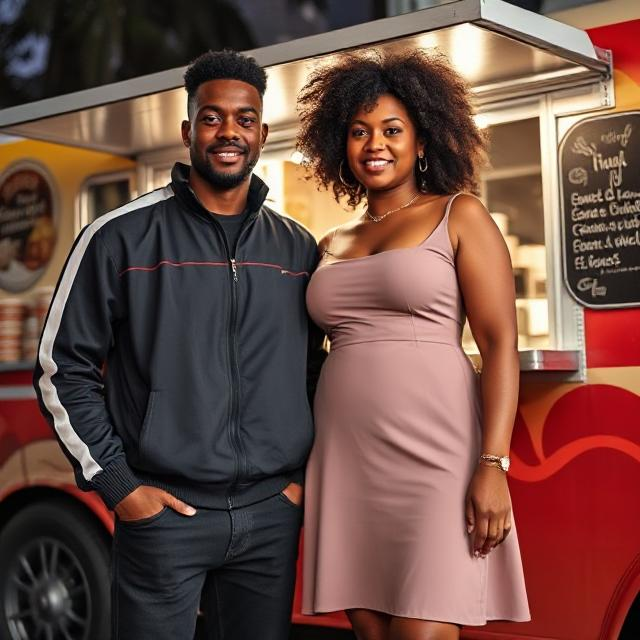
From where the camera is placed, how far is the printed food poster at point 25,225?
18.6 feet

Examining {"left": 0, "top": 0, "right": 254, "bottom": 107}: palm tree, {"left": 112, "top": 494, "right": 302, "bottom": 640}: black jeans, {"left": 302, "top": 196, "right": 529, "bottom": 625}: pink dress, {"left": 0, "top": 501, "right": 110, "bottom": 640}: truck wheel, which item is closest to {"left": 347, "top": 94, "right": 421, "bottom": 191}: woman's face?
{"left": 302, "top": 196, "right": 529, "bottom": 625}: pink dress

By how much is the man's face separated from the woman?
334 millimetres

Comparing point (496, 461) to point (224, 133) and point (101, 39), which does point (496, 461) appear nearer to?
point (224, 133)

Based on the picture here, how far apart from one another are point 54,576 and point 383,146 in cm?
279

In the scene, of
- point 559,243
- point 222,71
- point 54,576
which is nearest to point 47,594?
point 54,576

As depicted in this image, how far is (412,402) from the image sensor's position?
11.0 feet

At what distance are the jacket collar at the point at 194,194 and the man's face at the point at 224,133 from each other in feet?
0.20

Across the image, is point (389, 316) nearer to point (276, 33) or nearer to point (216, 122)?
point (216, 122)

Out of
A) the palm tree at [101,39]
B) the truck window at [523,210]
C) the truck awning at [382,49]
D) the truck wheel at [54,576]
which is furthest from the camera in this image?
the palm tree at [101,39]

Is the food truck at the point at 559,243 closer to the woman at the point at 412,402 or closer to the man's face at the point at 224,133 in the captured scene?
the woman at the point at 412,402

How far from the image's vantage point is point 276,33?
30266 millimetres

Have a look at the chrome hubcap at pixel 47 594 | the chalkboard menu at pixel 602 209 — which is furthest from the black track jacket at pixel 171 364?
the chrome hubcap at pixel 47 594

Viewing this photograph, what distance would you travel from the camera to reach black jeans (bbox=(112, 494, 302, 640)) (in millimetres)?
3307

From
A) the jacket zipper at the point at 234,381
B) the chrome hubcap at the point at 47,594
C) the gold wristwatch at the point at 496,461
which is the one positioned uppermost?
the jacket zipper at the point at 234,381
